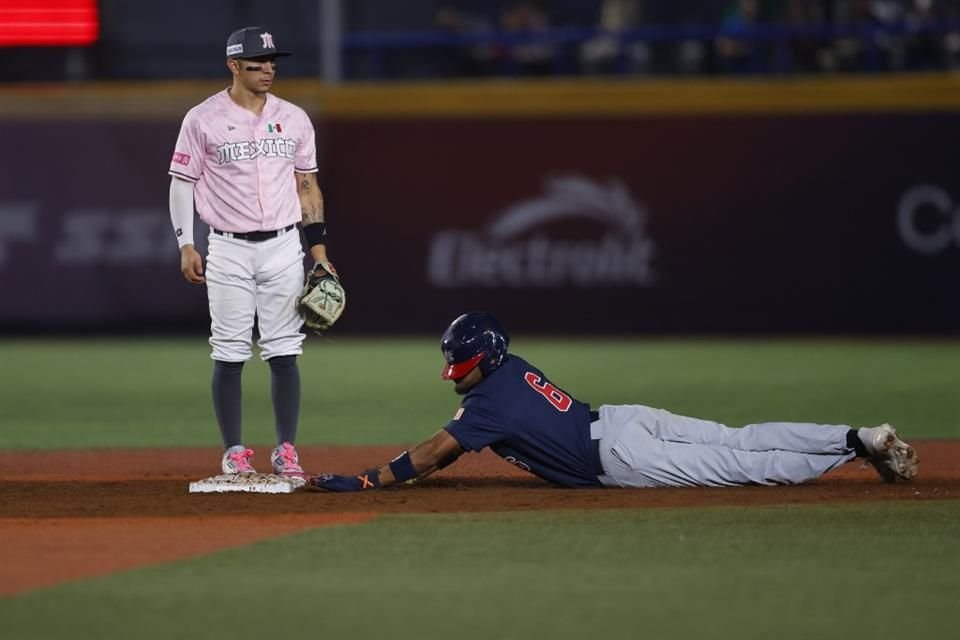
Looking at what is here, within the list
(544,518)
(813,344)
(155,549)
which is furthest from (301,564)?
(813,344)

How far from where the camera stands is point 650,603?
15.6 feet

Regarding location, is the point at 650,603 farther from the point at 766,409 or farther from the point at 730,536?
the point at 766,409

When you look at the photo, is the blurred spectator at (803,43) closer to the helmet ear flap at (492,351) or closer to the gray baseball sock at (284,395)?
the gray baseball sock at (284,395)

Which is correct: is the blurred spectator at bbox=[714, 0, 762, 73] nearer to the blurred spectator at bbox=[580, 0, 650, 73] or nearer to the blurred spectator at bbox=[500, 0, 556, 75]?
the blurred spectator at bbox=[580, 0, 650, 73]

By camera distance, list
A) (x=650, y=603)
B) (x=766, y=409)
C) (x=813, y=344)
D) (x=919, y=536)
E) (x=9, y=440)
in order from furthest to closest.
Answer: (x=813, y=344)
(x=766, y=409)
(x=9, y=440)
(x=919, y=536)
(x=650, y=603)

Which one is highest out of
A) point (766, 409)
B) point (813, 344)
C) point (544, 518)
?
point (544, 518)

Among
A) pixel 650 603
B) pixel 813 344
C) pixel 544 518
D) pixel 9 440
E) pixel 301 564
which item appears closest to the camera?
pixel 650 603

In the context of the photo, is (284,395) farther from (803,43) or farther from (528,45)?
(803,43)

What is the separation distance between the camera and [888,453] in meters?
6.68

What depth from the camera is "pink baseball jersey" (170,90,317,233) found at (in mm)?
7180

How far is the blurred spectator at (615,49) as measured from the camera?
17406 millimetres

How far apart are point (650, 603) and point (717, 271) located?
1227 centimetres

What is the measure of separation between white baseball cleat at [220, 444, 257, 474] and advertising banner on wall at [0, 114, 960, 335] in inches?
388

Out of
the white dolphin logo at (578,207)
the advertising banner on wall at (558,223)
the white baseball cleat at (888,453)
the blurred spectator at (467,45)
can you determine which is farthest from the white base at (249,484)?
the blurred spectator at (467,45)
